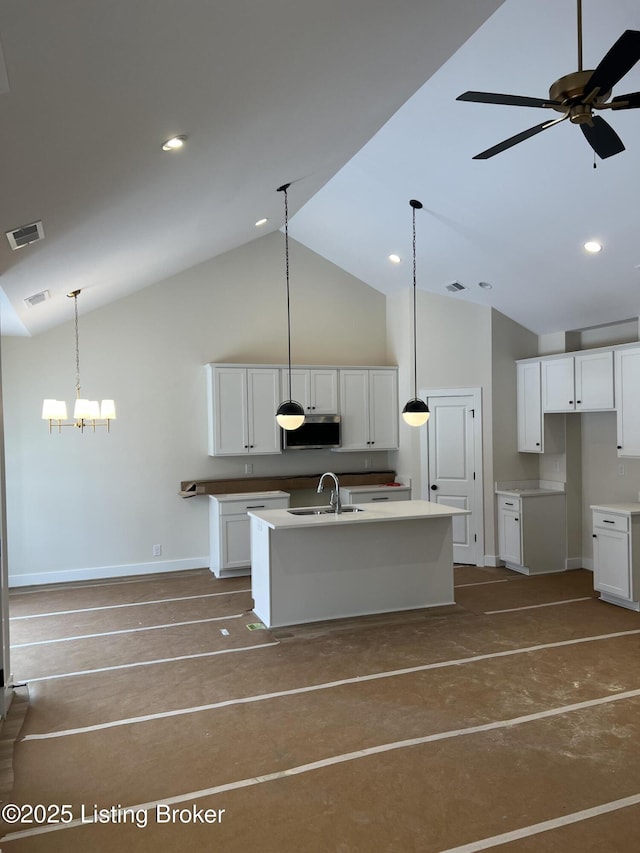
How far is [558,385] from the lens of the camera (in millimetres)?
6598

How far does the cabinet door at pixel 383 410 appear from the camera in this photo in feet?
25.4

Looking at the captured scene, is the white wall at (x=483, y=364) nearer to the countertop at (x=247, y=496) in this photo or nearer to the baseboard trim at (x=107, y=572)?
the countertop at (x=247, y=496)

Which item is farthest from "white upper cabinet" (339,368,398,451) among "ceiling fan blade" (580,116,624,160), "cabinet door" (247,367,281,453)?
"ceiling fan blade" (580,116,624,160)

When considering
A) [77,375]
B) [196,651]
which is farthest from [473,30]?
[77,375]

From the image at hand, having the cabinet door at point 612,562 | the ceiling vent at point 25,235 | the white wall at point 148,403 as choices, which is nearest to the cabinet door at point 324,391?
the white wall at point 148,403

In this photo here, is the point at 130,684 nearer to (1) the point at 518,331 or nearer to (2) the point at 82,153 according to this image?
(2) the point at 82,153

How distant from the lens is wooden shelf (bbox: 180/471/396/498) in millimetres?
7047

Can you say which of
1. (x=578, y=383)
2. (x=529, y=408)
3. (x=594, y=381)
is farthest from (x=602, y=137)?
(x=529, y=408)

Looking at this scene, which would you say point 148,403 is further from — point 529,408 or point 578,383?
point 578,383

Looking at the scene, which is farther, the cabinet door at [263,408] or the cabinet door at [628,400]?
the cabinet door at [263,408]

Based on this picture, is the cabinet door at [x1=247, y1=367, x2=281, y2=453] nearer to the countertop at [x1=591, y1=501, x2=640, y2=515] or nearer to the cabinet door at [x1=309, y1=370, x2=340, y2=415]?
the cabinet door at [x1=309, y1=370, x2=340, y2=415]

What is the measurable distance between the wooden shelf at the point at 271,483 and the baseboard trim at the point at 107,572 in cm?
81

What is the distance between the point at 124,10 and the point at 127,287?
496 centimetres

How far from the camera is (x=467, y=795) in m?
2.85
